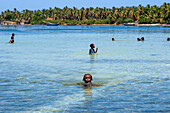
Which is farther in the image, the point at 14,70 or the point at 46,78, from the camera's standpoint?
the point at 14,70

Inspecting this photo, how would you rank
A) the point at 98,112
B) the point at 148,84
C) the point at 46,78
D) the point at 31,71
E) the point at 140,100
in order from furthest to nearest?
1. the point at 31,71
2. the point at 46,78
3. the point at 148,84
4. the point at 140,100
5. the point at 98,112

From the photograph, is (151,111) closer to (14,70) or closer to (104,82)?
(104,82)

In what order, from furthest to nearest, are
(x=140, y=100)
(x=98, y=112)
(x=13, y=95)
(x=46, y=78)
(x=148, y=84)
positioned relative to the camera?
(x=46, y=78)
(x=148, y=84)
(x=13, y=95)
(x=140, y=100)
(x=98, y=112)

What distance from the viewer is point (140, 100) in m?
15.5

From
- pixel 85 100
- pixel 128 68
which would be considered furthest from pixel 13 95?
pixel 128 68

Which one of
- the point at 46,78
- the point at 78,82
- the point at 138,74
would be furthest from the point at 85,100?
the point at 138,74

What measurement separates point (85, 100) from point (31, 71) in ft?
34.0

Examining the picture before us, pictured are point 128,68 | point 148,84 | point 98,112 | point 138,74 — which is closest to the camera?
point 98,112

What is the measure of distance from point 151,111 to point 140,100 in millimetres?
1820

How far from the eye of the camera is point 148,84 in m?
19.7

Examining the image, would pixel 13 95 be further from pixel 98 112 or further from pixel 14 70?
pixel 14 70

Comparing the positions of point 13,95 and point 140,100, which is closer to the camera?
point 140,100

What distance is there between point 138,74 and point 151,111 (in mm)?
10062


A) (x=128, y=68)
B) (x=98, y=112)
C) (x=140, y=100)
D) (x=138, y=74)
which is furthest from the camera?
(x=128, y=68)
